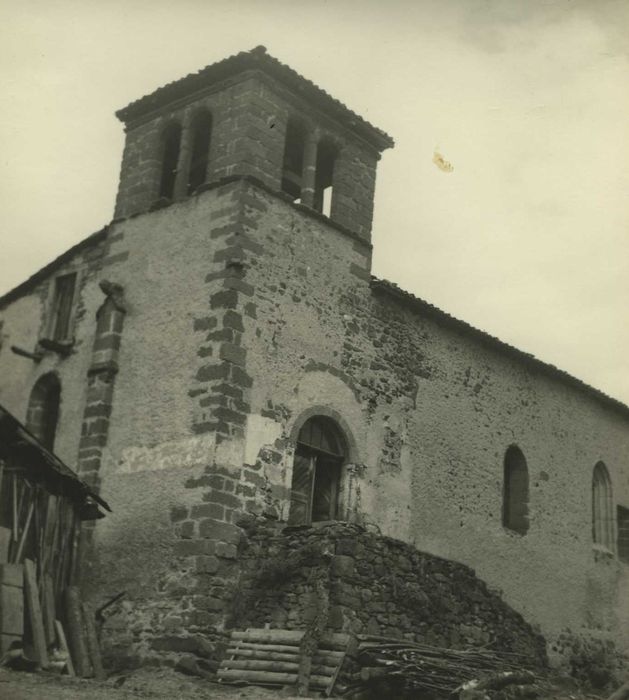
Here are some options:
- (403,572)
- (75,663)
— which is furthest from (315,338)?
(75,663)

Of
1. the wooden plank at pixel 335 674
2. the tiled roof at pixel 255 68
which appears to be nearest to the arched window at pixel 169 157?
the tiled roof at pixel 255 68

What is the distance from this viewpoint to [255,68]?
15758mm

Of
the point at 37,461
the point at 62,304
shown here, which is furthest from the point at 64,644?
the point at 62,304

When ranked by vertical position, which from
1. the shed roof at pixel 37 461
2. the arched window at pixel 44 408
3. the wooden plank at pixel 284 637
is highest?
the arched window at pixel 44 408

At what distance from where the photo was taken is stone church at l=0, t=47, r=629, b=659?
13844 mm

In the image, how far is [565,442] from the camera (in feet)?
65.2

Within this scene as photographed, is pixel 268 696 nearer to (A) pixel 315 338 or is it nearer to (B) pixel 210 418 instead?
(B) pixel 210 418

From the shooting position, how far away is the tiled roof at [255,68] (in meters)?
15.8

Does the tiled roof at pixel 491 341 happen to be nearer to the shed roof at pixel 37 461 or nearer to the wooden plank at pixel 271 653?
the shed roof at pixel 37 461

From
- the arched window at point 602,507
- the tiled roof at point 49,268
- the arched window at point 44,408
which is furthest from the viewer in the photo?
the arched window at point 602,507

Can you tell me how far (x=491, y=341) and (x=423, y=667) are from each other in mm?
8275

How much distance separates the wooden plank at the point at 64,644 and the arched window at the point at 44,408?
16.1 ft

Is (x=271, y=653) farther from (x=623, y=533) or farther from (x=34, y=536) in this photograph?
(x=623, y=533)

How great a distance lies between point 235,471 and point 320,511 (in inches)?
79.9
